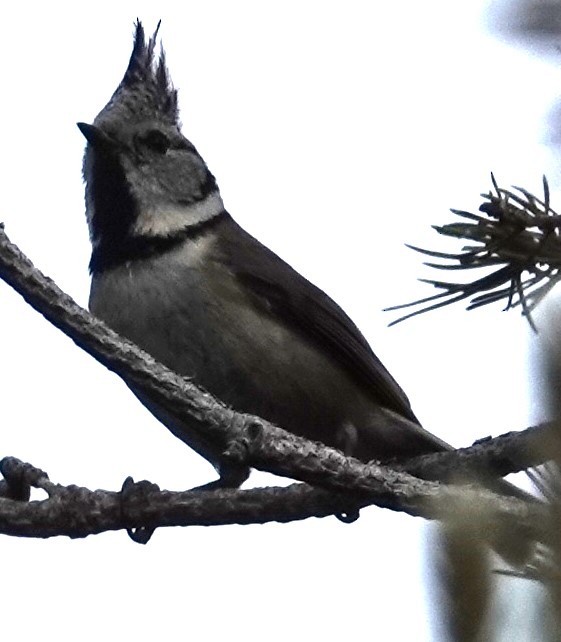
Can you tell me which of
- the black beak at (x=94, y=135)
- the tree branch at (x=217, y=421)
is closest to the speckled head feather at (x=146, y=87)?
the black beak at (x=94, y=135)

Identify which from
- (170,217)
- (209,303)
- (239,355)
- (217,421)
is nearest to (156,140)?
(170,217)

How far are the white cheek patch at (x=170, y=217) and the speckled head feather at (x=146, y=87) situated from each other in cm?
37

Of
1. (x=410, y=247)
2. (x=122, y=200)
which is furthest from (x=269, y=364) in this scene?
(x=410, y=247)

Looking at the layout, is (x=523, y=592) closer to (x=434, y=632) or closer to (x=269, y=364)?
(x=434, y=632)

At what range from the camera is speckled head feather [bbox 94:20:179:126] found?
447 cm

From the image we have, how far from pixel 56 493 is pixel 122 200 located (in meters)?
1.57

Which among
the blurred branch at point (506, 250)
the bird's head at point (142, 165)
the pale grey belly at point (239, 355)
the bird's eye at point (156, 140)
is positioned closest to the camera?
the blurred branch at point (506, 250)

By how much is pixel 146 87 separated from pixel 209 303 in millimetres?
1158

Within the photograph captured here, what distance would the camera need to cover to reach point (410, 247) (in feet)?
5.57

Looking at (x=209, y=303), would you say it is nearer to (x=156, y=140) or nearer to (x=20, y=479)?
(x=156, y=140)

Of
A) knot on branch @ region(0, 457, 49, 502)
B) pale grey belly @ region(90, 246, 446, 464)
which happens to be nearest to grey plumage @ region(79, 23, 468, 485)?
pale grey belly @ region(90, 246, 446, 464)

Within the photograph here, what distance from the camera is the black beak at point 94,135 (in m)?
4.20

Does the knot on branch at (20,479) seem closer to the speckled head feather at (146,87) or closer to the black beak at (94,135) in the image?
the black beak at (94,135)

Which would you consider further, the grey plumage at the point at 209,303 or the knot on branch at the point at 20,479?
the grey plumage at the point at 209,303
